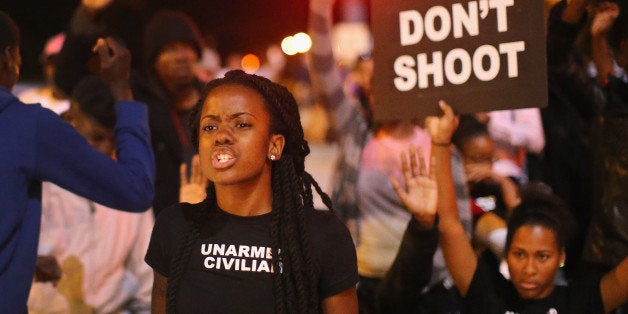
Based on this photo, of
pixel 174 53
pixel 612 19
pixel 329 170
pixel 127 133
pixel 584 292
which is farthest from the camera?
pixel 329 170

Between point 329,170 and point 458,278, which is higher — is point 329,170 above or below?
above

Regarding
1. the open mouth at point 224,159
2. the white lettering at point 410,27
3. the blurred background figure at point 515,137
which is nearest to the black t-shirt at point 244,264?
the open mouth at point 224,159

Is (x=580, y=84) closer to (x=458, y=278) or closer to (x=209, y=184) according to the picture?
(x=458, y=278)

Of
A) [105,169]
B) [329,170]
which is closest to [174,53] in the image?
[105,169]

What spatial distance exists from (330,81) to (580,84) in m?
1.32

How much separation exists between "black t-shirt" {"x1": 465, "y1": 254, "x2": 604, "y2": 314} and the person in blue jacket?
1.45 meters

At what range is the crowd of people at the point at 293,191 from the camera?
2.65 m

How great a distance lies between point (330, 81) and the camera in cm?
444

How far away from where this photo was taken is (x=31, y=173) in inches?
111

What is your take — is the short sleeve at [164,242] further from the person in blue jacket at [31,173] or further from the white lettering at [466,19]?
the white lettering at [466,19]

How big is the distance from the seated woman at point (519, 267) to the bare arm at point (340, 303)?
0.86m

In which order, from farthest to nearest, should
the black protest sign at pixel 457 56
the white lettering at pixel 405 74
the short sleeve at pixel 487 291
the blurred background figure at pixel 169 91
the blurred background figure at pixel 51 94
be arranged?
the blurred background figure at pixel 51 94 → the blurred background figure at pixel 169 91 → the short sleeve at pixel 487 291 → the white lettering at pixel 405 74 → the black protest sign at pixel 457 56

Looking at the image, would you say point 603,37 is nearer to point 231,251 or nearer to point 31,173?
point 231,251

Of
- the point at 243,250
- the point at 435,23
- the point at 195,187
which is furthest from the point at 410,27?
the point at 243,250
